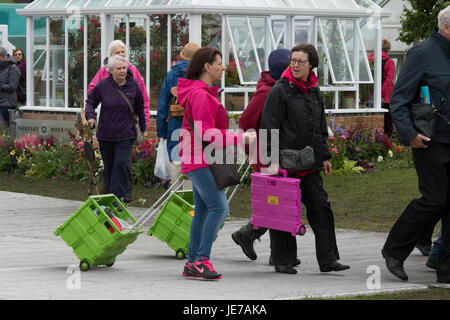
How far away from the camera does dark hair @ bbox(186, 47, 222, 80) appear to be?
818cm

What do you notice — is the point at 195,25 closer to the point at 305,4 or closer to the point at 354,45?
the point at 305,4

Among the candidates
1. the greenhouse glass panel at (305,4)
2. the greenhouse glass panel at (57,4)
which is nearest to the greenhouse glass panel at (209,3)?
the greenhouse glass panel at (305,4)

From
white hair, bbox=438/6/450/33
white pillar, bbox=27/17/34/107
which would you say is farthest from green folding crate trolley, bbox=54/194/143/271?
white pillar, bbox=27/17/34/107

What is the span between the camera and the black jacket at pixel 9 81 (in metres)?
20.1

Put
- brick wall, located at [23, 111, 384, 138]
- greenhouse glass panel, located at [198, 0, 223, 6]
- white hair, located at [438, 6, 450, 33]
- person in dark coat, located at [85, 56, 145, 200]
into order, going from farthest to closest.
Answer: brick wall, located at [23, 111, 384, 138], greenhouse glass panel, located at [198, 0, 223, 6], person in dark coat, located at [85, 56, 145, 200], white hair, located at [438, 6, 450, 33]

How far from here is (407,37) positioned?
97.6 feet

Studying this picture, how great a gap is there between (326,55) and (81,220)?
1139cm

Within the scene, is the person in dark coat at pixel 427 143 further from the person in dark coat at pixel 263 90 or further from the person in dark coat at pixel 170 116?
the person in dark coat at pixel 170 116

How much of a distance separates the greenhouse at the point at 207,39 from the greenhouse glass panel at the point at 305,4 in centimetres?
2

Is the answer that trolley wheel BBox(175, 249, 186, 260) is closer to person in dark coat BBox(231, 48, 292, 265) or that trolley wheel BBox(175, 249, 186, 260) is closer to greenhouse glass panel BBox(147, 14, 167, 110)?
person in dark coat BBox(231, 48, 292, 265)

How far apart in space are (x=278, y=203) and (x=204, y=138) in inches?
32.8

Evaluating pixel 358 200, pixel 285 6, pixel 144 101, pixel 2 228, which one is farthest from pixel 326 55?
pixel 2 228

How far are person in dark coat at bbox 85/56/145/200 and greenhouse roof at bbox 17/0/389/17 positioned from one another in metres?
6.02
